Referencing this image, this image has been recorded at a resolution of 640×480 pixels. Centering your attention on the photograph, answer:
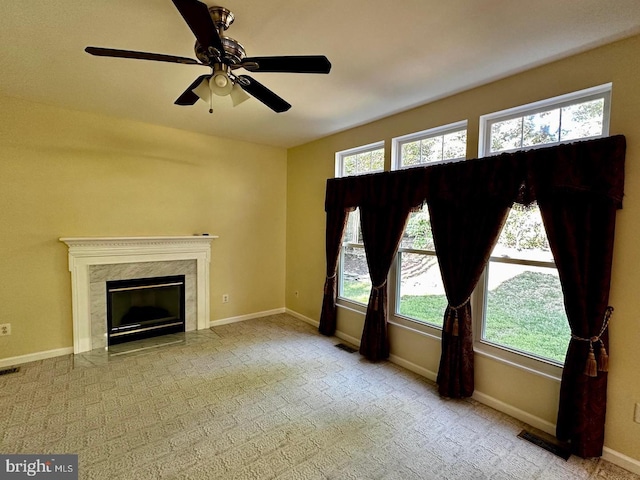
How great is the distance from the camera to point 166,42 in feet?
6.66

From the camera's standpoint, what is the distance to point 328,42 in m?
2.00

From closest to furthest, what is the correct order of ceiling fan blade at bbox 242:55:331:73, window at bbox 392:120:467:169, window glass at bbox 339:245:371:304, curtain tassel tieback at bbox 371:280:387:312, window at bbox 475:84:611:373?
ceiling fan blade at bbox 242:55:331:73 → window at bbox 475:84:611:373 → window at bbox 392:120:467:169 → curtain tassel tieback at bbox 371:280:387:312 → window glass at bbox 339:245:371:304

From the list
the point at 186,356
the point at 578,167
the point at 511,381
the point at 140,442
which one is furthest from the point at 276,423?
the point at 578,167

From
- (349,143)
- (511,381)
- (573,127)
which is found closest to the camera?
(573,127)

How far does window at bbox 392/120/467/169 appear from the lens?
287 centimetres

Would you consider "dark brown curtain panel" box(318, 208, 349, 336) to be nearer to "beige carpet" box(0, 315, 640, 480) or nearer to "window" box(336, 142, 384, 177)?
"window" box(336, 142, 384, 177)

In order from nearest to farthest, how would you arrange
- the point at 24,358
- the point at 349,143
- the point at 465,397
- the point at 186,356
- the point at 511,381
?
the point at 511,381, the point at 465,397, the point at 24,358, the point at 186,356, the point at 349,143

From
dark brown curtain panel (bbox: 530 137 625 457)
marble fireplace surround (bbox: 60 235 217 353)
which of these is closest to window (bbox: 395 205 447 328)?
dark brown curtain panel (bbox: 530 137 625 457)

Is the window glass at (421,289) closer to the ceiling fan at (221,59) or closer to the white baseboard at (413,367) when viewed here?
the white baseboard at (413,367)

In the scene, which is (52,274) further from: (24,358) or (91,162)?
(91,162)

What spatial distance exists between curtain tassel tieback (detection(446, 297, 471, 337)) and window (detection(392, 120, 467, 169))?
54.1 inches

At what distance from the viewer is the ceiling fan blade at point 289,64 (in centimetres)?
157

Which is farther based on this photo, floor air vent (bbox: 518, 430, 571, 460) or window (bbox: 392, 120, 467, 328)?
window (bbox: 392, 120, 467, 328)

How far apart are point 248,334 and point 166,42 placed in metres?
3.36
